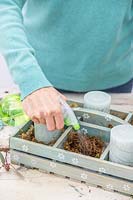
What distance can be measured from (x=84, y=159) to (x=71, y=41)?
405 millimetres

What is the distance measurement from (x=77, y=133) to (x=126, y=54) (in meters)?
0.42

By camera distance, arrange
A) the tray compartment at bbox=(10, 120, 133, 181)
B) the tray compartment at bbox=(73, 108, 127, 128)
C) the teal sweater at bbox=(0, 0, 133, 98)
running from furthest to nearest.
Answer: the teal sweater at bbox=(0, 0, 133, 98), the tray compartment at bbox=(73, 108, 127, 128), the tray compartment at bbox=(10, 120, 133, 181)

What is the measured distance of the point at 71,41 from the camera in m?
1.25

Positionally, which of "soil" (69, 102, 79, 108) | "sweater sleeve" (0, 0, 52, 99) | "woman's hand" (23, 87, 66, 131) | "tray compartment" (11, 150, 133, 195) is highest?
"sweater sleeve" (0, 0, 52, 99)

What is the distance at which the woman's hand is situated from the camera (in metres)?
0.96

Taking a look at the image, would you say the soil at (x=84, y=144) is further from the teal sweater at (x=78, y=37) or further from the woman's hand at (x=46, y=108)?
the teal sweater at (x=78, y=37)

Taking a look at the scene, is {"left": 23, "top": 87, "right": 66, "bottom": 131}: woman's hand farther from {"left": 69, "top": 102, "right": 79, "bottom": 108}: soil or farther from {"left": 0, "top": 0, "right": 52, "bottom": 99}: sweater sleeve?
{"left": 69, "top": 102, "right": 79, "bottom": 108}: soil

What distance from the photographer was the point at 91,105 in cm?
109

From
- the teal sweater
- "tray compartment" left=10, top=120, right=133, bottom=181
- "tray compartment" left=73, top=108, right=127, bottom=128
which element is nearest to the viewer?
"tray compartment" left=10, top=120, right=133, bottom=181

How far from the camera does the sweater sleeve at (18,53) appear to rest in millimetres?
999

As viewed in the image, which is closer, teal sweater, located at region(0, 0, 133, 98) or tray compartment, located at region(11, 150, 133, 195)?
tray compartment, located at region(11, 150, 133, 195)

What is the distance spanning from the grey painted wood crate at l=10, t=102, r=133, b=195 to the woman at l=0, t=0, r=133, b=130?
0.12 metres

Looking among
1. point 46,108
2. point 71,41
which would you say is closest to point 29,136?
point 46,108

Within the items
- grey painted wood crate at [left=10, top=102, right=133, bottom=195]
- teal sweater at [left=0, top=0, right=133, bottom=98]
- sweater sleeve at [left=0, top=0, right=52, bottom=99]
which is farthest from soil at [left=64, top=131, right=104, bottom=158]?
teal sweater at [left=0, top=0, right=133, bottom=98]
